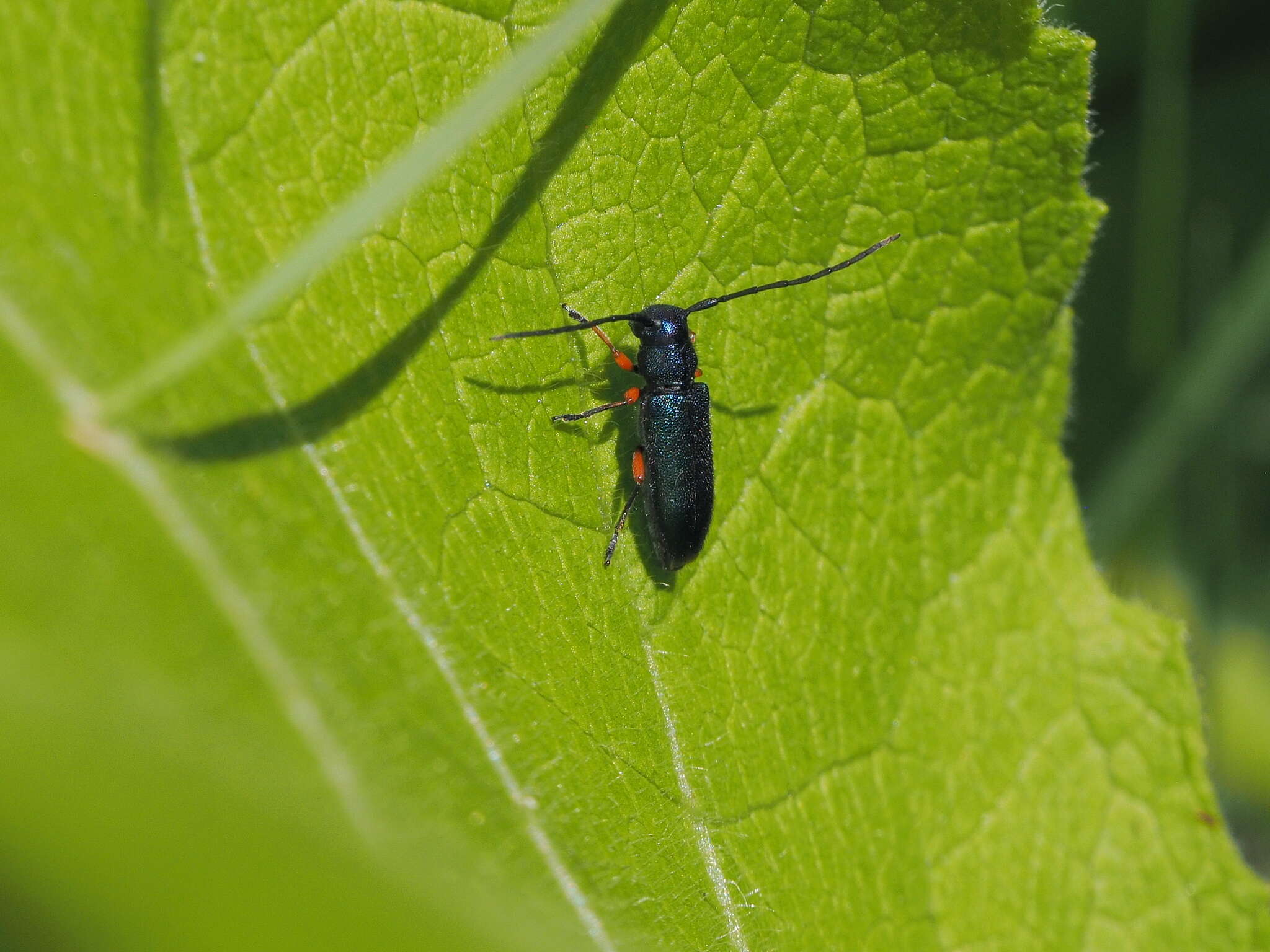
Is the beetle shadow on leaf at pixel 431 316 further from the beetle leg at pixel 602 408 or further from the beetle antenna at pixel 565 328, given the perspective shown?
the beetle leg at pixel 602 408

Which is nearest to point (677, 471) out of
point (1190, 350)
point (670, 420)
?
point (670, 420)

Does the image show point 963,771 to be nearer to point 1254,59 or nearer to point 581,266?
point 581,266

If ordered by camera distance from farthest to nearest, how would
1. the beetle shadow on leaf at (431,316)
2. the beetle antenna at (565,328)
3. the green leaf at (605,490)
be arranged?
the beetle antenna at (565,328) < the beetle shadow on leaf at (431,316) < the green leaf at (605,490)

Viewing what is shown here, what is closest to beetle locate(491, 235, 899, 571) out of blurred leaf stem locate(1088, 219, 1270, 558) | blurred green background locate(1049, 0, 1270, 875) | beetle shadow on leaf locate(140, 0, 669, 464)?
beetle shadow on leaf locate(140, 0, 669, 464)

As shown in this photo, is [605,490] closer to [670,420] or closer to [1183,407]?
[670,420]

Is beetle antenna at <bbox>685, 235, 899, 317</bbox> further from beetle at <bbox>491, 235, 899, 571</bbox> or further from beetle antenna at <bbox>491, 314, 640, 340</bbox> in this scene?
beetle antenna at <bbox>491, 314, 640, 340</bbox>

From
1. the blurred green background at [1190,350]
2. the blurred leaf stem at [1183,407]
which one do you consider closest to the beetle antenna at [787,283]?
the blurred green background at [1190,350]

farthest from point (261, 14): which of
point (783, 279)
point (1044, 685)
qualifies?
point (1044, 685)
